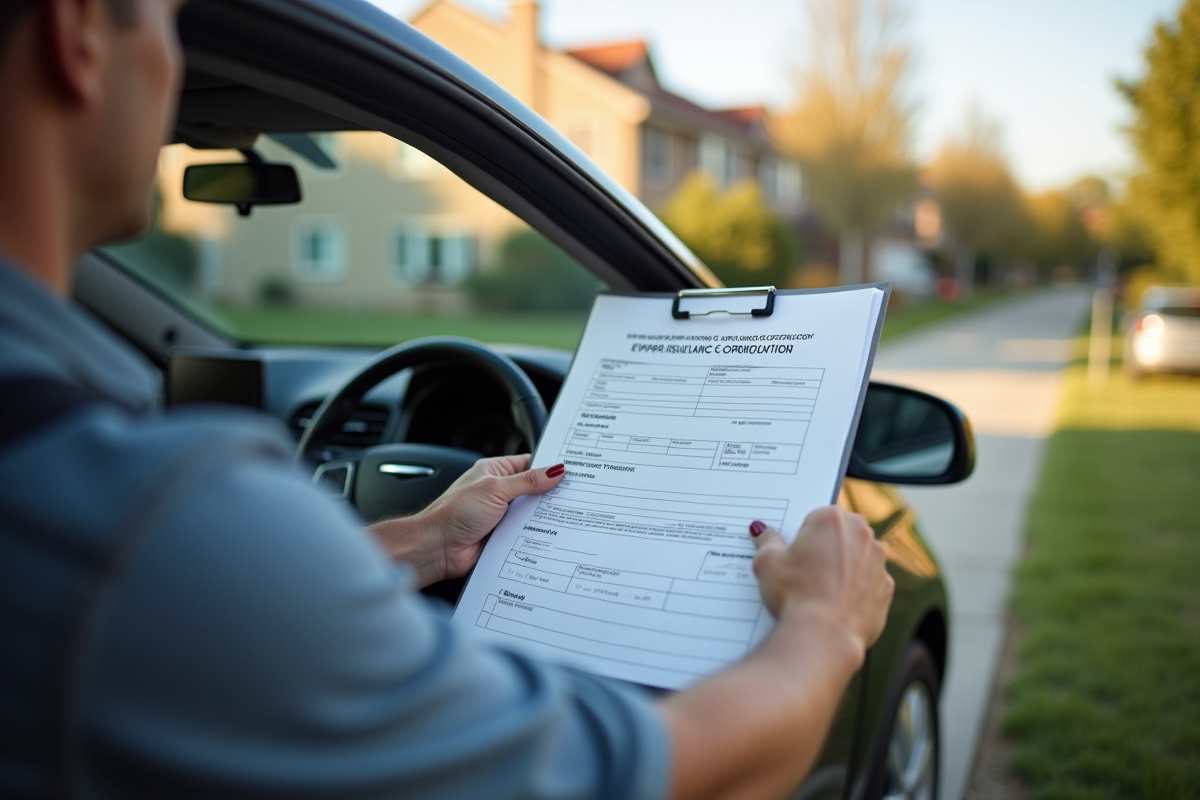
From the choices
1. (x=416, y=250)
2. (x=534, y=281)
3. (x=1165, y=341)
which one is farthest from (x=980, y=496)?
(x=416, y=250)

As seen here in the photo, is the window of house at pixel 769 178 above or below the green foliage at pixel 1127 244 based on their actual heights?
below

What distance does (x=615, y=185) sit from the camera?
1.78 metres

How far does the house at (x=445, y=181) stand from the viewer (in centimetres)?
245

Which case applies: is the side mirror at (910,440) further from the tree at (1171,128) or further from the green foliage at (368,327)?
the tree at (1171,128)

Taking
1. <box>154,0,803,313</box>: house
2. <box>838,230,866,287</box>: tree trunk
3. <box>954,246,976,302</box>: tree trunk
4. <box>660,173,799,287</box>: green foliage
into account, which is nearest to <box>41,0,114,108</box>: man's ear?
<box>154,0,803,313</box>: house

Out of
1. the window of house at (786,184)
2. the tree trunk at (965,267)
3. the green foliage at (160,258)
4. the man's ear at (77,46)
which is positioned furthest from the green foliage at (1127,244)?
the man's ear at (77,46)

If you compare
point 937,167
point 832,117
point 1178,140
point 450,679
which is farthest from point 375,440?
point 937,167

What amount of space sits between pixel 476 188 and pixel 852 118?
29.2m

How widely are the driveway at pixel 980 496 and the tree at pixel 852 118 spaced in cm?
926

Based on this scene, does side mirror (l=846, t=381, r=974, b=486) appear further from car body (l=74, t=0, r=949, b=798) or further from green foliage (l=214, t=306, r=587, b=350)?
green foliage (l=214, t=306, r=587, b=350)

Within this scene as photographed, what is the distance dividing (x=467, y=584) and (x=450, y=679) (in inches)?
28.7

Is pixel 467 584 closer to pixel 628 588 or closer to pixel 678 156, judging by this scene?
pixel 628 588

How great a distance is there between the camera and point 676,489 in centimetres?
139

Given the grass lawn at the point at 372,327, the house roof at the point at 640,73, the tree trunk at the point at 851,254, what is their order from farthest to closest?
the tree trunk at the point at 851,254
the house roof at the point at 640,73
the grass lawn at the point at 372,327
